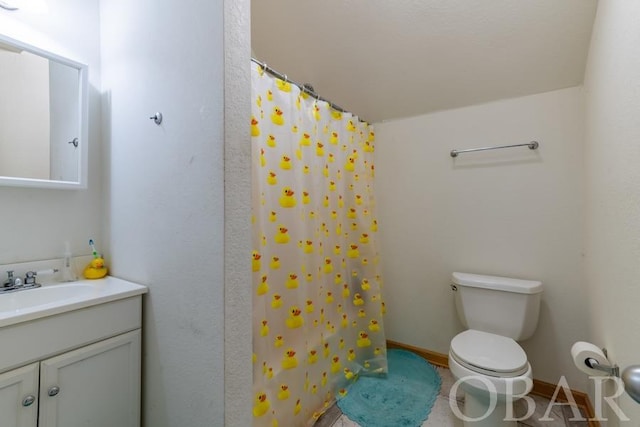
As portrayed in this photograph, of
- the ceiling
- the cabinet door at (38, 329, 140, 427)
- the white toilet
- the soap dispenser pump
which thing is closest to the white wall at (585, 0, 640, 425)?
the ceiling

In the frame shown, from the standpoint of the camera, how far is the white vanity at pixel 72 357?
81 centimetres

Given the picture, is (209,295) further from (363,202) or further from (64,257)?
(363,202)

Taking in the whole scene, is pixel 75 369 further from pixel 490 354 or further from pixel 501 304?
pixel 501 304

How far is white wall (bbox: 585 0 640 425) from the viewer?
2.67 feet

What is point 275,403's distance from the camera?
129 cm

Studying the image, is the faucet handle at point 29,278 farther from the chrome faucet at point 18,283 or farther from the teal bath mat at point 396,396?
the teal bath mat at point 396,396

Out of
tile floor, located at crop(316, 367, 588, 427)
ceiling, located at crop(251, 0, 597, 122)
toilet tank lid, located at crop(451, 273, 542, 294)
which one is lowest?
tile floor, located at crop(316, 367, 588, 427)

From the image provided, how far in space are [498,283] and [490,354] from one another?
0.48 metres

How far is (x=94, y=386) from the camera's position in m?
0.97

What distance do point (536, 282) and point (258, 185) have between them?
5.80 ft

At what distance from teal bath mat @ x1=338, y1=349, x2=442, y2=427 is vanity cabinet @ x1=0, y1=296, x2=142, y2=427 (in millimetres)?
1144

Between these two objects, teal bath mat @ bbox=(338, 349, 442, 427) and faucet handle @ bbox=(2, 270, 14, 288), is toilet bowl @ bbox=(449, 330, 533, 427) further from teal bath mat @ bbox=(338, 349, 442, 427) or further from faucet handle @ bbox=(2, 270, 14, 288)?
faucet handle @ bbox=(2, 270, 14, 288)

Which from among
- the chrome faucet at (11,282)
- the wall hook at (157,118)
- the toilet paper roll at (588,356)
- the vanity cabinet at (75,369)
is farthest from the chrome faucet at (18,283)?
the toilet paper roll at (588,356)

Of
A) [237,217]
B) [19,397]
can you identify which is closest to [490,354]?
[237,217]
